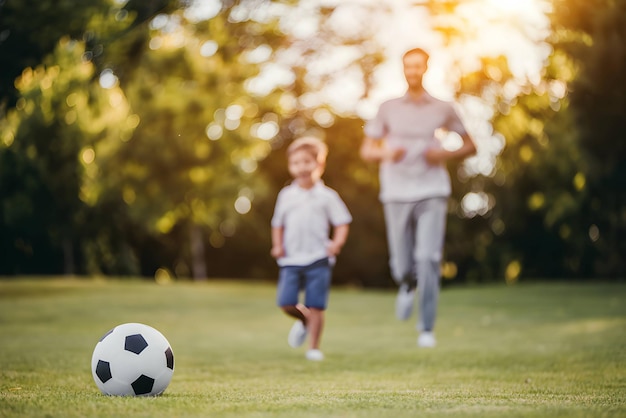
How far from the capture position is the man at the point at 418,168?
26.2 ft

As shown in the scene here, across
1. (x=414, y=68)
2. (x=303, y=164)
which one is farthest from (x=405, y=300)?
(x=414, y=68)

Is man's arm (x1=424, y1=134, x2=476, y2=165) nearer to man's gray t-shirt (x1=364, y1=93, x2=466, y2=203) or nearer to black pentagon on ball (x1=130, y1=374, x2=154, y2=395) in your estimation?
man's gray t-shirt (x1=364, y1=93, x2=466, y2=203)

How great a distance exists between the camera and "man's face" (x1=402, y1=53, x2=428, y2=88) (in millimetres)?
7914

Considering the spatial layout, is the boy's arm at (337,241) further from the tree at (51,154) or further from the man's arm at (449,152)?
the tree at (51,154)

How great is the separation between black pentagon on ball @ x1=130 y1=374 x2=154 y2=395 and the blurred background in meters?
8.08

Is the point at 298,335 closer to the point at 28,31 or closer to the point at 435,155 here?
the point at 435,155

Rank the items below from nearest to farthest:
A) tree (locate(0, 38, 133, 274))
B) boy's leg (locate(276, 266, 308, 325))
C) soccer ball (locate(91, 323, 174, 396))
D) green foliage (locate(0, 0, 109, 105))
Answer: soccer ball (locate(91, 323, 174, 396))
boy's leg (locate(276, 266, 308, 325))
green foliage (locate(0, 0, 109, 105))
tree (locate(0, 38, 133, 274))

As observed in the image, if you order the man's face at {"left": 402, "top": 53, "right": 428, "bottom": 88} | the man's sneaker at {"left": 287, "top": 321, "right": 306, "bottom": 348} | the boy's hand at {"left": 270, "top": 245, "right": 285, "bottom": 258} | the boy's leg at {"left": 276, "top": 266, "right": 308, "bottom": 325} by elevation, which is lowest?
the man's sneaker at {"left": 287, "top": 321, "right": 306, "bottom": 348}

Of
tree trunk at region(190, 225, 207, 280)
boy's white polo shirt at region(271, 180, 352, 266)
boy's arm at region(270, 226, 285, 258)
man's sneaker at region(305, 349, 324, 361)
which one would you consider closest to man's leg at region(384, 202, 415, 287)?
boy's white polo shirt at region(271, 180, 352, 266)

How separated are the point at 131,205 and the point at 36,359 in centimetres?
1681

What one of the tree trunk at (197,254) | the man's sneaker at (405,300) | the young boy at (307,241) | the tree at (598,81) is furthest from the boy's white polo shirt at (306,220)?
the tree trunk at (197,254)

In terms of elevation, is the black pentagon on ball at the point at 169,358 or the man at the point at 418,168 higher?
the man at the point at 418,168

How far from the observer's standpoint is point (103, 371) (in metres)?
4.52

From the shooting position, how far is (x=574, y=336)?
8953 millimetres
